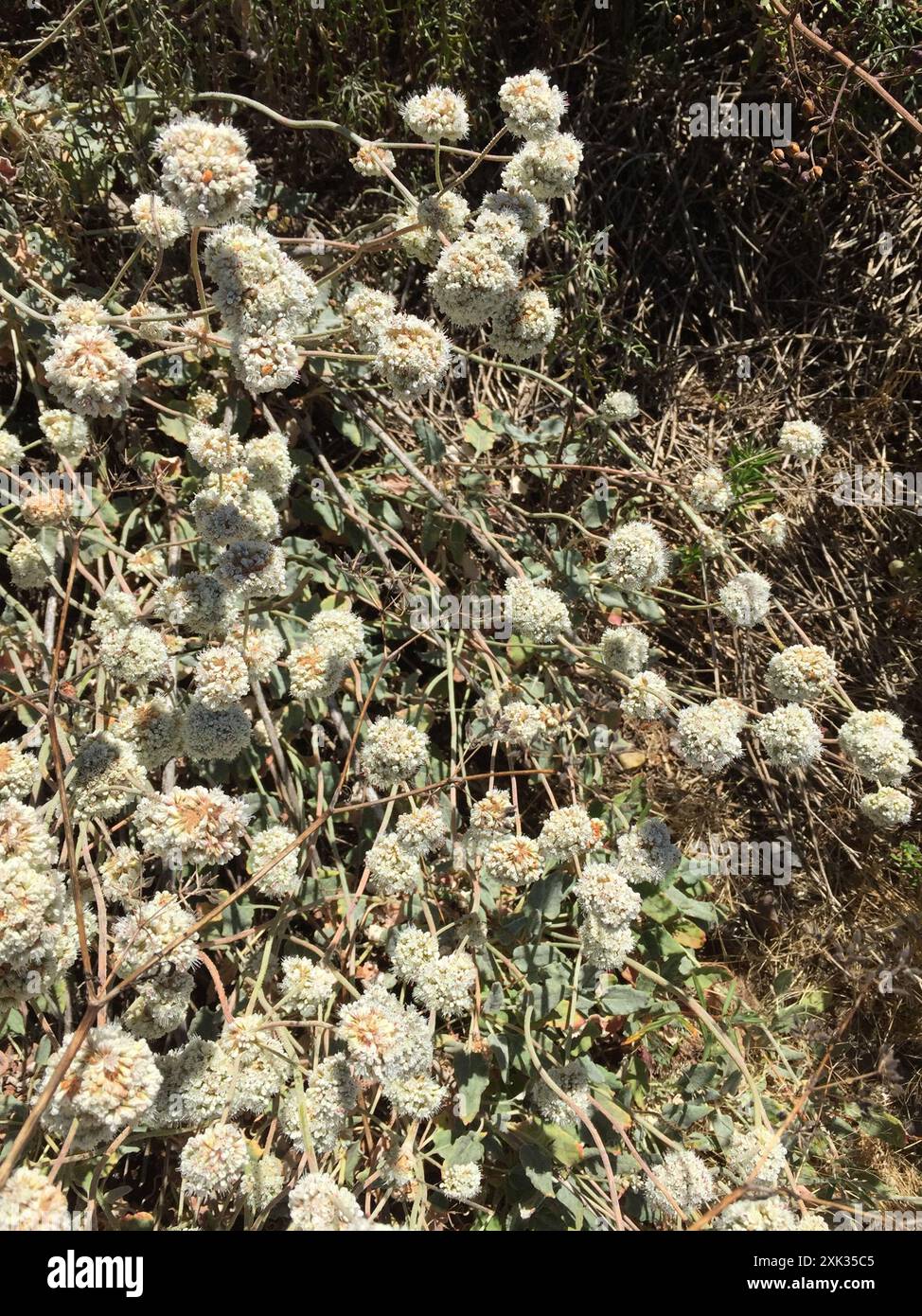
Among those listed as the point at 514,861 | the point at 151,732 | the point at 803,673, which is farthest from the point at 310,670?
the point at 803,673

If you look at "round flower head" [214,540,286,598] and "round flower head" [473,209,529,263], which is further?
"round flower head" [473,209,529,263]

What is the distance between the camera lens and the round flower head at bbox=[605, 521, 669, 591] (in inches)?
125

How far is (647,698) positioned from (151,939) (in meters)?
1.74

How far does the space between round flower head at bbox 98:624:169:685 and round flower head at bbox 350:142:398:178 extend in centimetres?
182

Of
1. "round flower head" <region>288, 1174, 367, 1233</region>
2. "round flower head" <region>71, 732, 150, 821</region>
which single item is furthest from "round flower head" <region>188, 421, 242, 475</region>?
"round flower head" <region>288, 1174, 367, 1233</region>

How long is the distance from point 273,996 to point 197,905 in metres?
0.43

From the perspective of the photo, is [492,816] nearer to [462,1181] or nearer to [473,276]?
[462,1181]

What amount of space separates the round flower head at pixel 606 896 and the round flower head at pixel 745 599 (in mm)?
1147

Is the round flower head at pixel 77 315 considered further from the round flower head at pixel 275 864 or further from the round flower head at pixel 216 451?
the round flower head at pixel 275 864

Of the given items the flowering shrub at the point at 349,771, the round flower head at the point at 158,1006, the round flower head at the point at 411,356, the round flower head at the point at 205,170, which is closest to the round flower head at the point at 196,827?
the flowering shrub at the point at 349,771

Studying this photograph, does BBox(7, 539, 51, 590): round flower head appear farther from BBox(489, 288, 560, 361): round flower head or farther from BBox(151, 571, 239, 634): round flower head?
BBox(489, 288, 560, 361): round flower head
